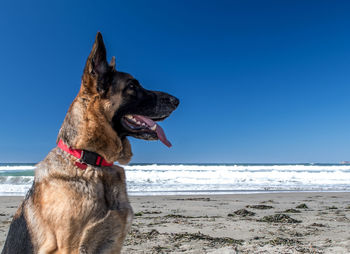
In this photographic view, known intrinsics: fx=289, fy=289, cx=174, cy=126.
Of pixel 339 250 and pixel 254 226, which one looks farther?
pixel 254 226

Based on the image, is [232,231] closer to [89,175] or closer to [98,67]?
[89,175]

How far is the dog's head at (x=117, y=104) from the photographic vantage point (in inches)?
105

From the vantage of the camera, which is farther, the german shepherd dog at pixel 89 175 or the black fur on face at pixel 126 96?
the black fur on face at pixel 126 96

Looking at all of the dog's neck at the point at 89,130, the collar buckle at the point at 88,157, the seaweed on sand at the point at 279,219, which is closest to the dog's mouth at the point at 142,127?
the dog's neck at the point at 89,130

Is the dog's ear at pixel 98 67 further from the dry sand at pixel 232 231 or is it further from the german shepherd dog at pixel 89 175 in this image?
the dry sand at pixel 232 231

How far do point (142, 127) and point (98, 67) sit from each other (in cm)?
74

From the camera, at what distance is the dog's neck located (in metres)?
2.62

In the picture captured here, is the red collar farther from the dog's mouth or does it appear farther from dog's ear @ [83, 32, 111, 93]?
dog's ear @ [83, 32, 111, 93]

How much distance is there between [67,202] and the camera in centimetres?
238

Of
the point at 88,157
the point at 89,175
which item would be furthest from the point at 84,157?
the point at 89,175

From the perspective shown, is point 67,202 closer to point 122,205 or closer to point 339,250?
point 122,205

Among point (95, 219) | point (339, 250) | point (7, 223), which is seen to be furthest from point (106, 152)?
point (7, 223)

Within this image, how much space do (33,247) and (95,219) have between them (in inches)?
22.5

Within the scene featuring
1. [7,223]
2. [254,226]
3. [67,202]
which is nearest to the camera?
[67,202]
